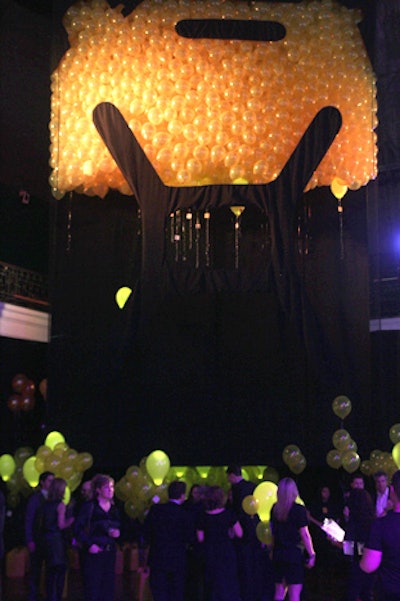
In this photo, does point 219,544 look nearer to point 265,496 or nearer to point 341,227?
point 265,496

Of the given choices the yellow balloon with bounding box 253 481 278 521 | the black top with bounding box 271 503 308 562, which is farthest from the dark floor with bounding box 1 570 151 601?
the black top with bounding box 271 503 308 562

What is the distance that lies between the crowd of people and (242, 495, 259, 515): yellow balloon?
0.15ft

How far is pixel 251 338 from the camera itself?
946 centimetres

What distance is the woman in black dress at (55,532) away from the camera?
6379 mm

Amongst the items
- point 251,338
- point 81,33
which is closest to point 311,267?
point 251,338

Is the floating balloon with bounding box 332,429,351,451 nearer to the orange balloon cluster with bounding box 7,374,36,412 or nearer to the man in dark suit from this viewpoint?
the man in dark suit

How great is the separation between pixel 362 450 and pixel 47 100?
20.4ft

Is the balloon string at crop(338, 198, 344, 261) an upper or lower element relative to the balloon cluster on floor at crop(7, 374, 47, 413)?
upper

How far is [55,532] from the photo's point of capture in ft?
21.2

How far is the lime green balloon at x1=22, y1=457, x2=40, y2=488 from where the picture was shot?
8.59 m

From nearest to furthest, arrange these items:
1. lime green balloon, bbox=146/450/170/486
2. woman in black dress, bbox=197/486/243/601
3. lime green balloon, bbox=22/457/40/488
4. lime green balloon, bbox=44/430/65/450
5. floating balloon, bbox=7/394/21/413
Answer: woman in black dress, bbox=197/486/243/601, lime green balloon, bbox=146/450/170/486, lime green balloon, bbox=22/457/40/488, lime green balloon, bbox=44/430/65/450, floating balloon, bbox=7/394/21/413

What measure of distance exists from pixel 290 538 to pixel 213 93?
4.84 m

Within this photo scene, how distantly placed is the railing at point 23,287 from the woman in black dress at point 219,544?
18.6 feet

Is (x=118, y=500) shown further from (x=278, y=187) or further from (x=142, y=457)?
(x=278, y=187)
